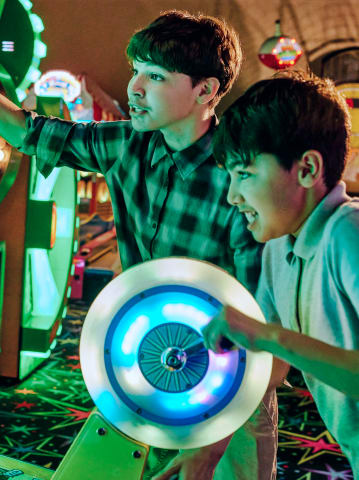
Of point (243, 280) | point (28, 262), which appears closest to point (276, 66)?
point (28, 262)

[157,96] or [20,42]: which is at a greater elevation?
[157,96]

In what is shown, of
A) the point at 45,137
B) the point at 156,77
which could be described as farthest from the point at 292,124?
the point at 45,137

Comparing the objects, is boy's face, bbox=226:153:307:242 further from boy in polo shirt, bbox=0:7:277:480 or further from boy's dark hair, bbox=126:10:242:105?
boy's dark hair, bbox=126:10:242:105

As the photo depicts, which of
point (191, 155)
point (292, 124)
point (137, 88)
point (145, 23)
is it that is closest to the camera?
point (292, 124)

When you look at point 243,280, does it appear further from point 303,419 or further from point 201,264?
point 303,419

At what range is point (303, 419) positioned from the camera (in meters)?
2.95

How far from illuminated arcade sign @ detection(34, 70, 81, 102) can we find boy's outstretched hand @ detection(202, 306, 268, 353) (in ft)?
16.1

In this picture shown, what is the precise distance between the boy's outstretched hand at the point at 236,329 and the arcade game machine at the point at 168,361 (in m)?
0.05

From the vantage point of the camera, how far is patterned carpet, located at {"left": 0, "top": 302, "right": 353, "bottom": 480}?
2436 millimetres

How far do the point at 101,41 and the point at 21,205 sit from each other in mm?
5281

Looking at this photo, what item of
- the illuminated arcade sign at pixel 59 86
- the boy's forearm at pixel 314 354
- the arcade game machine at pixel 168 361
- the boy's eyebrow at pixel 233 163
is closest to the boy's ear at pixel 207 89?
the boy's eyebrow at pixel 233 163

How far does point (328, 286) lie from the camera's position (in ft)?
2.85

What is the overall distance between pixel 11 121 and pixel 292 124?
78 centimetres

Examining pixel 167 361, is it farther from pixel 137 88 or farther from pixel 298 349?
pixel 137 88
